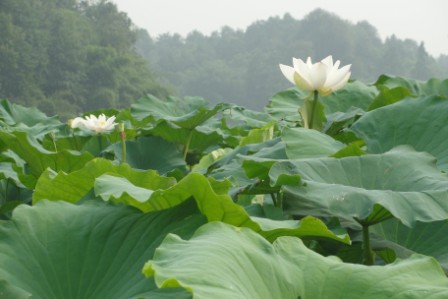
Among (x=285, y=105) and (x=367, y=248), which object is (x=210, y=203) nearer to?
(x=367, y=248)

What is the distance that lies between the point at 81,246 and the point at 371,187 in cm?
41

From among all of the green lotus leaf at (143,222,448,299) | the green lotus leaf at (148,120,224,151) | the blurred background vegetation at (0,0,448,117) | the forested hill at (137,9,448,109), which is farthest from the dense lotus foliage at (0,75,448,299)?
the forested hill at (137,9,448,109)

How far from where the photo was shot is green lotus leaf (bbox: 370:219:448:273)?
3.29ft

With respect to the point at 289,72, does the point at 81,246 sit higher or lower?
lower

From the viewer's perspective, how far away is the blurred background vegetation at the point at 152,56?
3167cm

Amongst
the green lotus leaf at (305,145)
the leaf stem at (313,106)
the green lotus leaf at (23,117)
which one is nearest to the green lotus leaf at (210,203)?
the green lotus leaf at (305,145)

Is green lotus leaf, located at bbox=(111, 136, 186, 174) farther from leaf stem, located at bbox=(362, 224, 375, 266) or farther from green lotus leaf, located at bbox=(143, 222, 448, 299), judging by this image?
green lotus leaf, located at bbox=(143, 222, 448, 299)

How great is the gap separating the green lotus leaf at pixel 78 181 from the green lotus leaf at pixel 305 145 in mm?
196

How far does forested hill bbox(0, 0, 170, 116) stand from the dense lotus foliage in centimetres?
2952

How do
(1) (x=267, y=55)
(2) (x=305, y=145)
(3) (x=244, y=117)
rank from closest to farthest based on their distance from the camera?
(2) (x=305, y=145)
(3) (x=244, y=117)
(1) (x=267, y=55)

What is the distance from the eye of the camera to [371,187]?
104 cm

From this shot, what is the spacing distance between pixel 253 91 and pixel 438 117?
44743 mm

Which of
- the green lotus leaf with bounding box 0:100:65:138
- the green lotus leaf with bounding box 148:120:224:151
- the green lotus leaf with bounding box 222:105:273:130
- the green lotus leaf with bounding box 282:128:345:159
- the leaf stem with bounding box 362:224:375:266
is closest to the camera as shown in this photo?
the leaf stem with bounding box 362:224:375:266

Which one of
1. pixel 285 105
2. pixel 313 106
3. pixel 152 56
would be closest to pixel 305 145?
pixel 313 106
